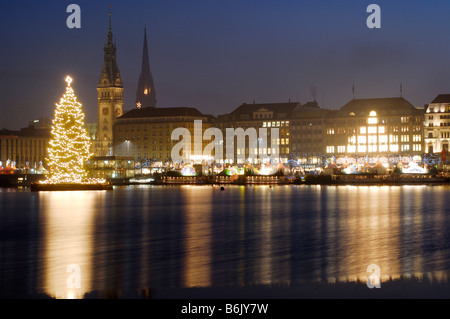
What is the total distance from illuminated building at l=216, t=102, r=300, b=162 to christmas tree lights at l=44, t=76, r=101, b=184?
→ 10107 centimetres

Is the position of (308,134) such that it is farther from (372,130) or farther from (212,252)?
(212,252)

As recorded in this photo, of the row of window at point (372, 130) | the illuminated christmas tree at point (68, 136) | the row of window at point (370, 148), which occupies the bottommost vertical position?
the illuminated christmas tree at point (68, 136)

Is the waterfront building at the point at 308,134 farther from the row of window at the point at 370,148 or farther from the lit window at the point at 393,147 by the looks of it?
the lit window at the point at 393,147

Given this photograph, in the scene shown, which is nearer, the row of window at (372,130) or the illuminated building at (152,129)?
the row of window at (372,130)

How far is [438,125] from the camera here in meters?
152

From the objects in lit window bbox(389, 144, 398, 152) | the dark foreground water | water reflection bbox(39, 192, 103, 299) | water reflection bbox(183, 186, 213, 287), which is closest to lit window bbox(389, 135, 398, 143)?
lit window bbox(389, 144, 398, 152)

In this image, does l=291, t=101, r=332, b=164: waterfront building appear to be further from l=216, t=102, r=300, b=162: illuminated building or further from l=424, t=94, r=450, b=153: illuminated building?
l=424, t=94, r=450, b=153: illuminated building

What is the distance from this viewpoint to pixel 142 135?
183 metres

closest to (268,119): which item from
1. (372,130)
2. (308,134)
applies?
(308,134)

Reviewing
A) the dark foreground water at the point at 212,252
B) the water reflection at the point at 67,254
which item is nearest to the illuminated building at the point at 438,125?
the dark foreground water at the point at 212,252

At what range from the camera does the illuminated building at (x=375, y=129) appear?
15650cm

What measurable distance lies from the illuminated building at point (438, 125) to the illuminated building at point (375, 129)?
1708 millimetres

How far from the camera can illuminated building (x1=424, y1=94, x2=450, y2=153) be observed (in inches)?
5979
